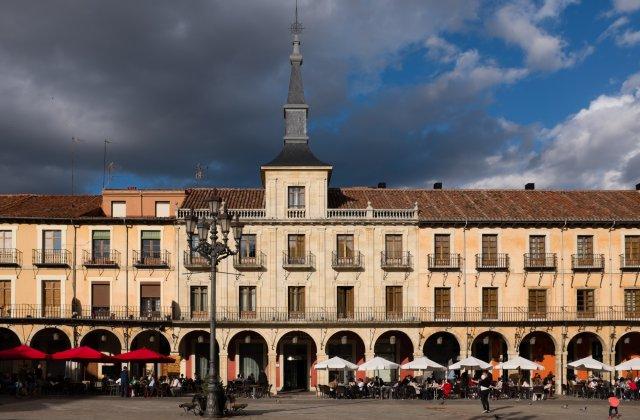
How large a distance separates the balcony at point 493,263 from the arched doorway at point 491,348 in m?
4.08

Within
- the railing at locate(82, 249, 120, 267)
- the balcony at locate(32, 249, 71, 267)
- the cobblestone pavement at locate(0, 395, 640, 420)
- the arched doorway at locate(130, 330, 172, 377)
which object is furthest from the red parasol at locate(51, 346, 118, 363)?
the balcony at locate(32, 249, 71, 267)

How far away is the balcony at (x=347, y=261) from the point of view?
175ft

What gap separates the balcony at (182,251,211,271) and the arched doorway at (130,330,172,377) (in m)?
4.43

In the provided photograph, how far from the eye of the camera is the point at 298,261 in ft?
175

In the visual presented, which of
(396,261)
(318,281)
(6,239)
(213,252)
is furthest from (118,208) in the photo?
(213,252)

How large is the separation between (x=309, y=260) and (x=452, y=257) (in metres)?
8.92

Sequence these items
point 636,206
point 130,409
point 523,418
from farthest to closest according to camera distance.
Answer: point 636,206
point 130,409
point 523,418

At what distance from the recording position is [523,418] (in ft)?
116

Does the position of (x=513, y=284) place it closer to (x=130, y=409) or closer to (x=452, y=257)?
(x=452, y=257)

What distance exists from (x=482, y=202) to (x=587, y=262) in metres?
7.63

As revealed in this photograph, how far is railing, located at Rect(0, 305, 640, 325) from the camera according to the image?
171 ft

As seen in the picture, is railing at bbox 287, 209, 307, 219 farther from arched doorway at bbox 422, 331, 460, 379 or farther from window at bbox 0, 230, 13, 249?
window at bbox 0, 230, 13, 249

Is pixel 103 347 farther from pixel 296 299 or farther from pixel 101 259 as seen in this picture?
pixel 296 299

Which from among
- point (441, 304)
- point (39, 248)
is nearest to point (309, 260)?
point (441, 304)
